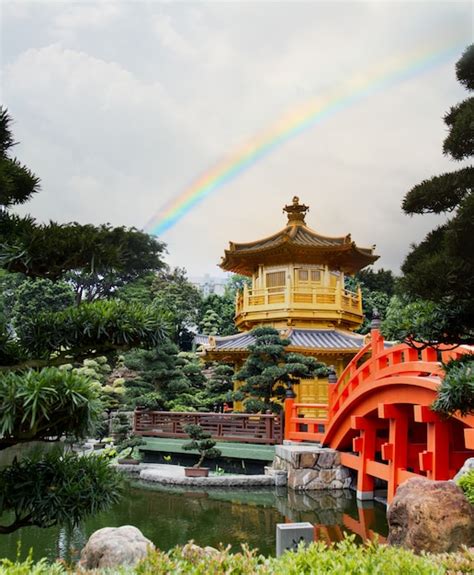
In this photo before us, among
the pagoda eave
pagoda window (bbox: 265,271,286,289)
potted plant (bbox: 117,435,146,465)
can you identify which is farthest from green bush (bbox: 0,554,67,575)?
pagoda window (bbox: 265,271,286,289)

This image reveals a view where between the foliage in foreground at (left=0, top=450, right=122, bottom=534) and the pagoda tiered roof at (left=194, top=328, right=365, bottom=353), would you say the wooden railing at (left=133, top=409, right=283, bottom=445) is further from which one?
the foliage in foreground at (left=0, top=450, right=122, bottom=534)

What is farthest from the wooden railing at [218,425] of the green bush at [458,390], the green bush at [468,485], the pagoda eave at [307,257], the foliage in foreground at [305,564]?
the foliage in foreground at [305,564]

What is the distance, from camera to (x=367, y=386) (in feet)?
35.1

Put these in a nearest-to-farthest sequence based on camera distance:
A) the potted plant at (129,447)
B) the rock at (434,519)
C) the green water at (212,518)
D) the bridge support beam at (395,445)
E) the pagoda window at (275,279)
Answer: the rock at (434,519), the green water at (212,518), the bridge support beam at (395,445), the potted plant at (129,447), the pagoda window at (275,279)

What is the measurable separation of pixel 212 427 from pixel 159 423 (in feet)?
6.11

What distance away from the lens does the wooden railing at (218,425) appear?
1426 cm

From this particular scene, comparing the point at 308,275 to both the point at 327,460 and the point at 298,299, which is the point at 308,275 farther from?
the point at 327,460

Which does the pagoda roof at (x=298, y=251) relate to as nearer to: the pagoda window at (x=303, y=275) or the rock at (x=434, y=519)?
the pagoda window at (x=303, y=275)

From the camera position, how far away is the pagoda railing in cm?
1934

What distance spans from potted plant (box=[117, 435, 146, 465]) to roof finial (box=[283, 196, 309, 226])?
10.8 m

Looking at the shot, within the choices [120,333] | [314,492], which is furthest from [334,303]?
[120,333]

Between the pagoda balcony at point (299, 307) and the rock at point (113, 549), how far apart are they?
44.2ft

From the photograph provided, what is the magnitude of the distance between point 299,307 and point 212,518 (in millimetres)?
10219

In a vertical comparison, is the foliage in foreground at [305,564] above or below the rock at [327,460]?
above
